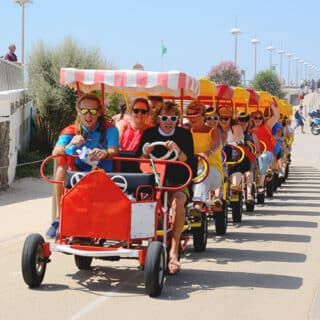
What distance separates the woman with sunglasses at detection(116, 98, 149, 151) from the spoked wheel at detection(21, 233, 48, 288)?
1.98 metres

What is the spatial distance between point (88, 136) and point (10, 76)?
638 inches

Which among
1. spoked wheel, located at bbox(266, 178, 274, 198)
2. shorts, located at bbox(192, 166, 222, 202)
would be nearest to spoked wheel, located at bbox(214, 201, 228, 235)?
shorts, located at bbox(192, 166, 222, 202)

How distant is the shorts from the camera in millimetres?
11086

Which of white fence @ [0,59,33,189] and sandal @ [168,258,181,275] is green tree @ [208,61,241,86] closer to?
white fence @ [0,59,33,189]

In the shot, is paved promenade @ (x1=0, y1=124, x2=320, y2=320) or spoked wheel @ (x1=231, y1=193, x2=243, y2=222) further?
spoked wheel @ (x1=231, y1=193, x2=243, y2=222)

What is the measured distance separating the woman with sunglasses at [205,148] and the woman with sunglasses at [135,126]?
1.45 m

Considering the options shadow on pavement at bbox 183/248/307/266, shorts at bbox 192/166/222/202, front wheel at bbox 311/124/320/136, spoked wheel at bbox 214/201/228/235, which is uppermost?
shorts at bbox 192/166/222/202

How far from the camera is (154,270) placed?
7699mm

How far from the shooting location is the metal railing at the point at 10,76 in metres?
23.0

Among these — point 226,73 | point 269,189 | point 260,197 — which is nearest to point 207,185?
point 260,197

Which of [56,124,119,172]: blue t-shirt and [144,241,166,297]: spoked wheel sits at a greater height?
[56,124,119,172]: blue t-shirt

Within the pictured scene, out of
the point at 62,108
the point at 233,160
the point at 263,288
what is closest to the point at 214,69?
the point at 62,108

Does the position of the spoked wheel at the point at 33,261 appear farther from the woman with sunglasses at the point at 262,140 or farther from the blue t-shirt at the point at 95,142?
the woman with sunglasses at the point at 262,140

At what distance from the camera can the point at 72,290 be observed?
8102 mm
